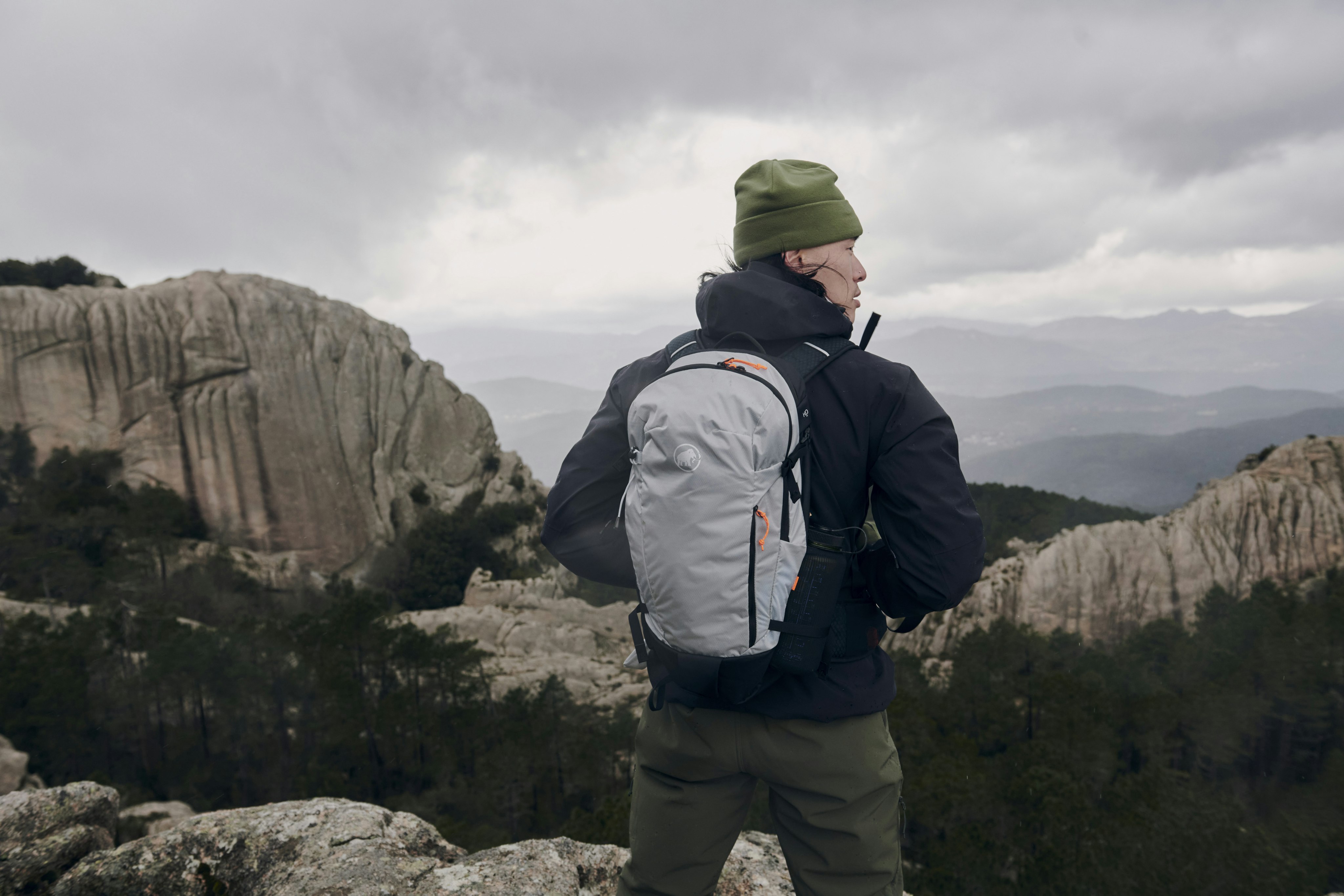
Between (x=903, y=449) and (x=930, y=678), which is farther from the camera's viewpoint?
(x=930, y=678)

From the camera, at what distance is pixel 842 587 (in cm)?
232

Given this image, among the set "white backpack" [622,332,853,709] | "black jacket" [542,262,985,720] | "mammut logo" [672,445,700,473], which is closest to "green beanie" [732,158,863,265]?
"black jacket" [542,262,985,720]

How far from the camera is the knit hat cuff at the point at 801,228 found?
249 cm

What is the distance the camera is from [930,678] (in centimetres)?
3133

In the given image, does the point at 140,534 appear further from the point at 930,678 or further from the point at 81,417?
the point at 930,678

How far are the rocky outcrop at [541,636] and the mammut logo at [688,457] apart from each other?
2521 centimetres

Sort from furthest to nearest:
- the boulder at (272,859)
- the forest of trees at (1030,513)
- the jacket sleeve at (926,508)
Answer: the forest of trees at (1030,513) < the boulder at (272,859) < the jacket sleeve at (926,508)

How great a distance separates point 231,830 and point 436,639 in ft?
77.2

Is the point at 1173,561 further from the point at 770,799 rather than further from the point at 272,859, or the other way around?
the point at 272,859

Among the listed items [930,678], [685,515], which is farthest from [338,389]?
[685,515]

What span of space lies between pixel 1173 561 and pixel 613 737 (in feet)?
116

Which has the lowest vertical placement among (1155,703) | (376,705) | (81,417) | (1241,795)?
(1241,795)

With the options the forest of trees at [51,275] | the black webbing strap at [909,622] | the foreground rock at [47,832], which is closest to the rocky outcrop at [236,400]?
the forest of trees at [51,275]

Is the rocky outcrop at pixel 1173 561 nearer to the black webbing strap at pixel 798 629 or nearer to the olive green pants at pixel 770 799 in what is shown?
the olive green pants at pixel 770 799
